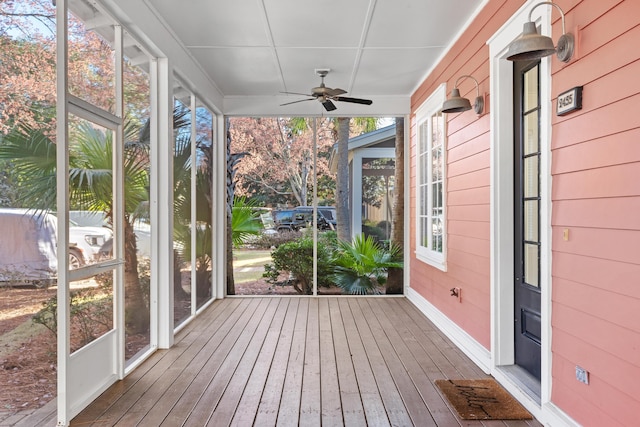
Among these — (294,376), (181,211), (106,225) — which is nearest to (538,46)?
(294,376)

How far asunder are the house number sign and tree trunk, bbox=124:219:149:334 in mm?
2949

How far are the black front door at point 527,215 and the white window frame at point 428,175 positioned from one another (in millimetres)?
1347

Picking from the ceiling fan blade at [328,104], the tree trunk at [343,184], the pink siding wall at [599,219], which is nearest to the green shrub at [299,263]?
the tree trunk at [343,184]

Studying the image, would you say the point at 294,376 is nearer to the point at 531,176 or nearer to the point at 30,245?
the point at 30,245

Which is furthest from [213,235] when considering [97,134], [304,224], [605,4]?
[605,4]

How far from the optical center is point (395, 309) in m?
5.55

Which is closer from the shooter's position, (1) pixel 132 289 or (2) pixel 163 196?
(1) pixel 132 289

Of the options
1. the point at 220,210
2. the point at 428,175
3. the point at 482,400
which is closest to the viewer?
the point at 482,400

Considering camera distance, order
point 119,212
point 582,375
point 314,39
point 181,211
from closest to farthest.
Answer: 1. point 582,375
2. point 119,212
3. point 314,39
4. point 181,211

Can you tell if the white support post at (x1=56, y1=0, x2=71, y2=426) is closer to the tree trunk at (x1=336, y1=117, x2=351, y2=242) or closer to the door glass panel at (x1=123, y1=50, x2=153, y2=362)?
the door glass panel at (x1=123, y1=50, x2=153, y2=362)

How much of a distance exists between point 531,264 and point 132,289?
292 cm

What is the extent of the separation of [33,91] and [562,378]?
10.2 ft

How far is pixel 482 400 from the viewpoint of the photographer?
2803 mm

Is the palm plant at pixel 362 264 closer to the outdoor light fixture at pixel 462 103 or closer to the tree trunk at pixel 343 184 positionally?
the tree trunk at pixel 343 184
